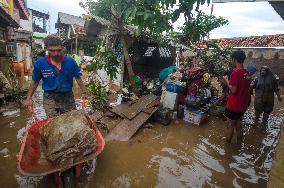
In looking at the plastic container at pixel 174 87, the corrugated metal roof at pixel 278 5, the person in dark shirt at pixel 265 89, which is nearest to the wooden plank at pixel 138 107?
the plastic container at pixel 174 87

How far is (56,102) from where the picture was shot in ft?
14.0

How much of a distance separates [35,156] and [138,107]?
3.63 metres

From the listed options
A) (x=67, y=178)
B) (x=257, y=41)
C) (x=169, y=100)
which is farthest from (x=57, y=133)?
(x=257, y=41)

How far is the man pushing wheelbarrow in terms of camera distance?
3.31m

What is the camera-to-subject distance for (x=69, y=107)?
4461 millimetres

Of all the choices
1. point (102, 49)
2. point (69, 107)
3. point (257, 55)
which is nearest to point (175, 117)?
point (102, 49)

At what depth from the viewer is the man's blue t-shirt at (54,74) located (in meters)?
3.94

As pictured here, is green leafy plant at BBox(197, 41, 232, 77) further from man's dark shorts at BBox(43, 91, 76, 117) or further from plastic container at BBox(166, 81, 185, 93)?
man's dark shorts at BBox(43, 91, 76, 117)

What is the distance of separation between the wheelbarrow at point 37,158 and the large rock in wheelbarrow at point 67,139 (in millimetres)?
91

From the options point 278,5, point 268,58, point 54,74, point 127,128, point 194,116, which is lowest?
point 127,128

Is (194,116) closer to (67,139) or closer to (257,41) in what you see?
(67,139)

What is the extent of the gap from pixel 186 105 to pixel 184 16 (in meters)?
3.65

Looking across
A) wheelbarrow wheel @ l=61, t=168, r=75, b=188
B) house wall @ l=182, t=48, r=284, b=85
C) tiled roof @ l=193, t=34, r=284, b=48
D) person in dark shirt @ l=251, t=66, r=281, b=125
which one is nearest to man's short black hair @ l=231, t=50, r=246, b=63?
person in dark shirt @ l=251, t=66, r=281, b=125

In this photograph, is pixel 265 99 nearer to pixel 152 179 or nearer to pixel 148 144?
pixel 148 144
